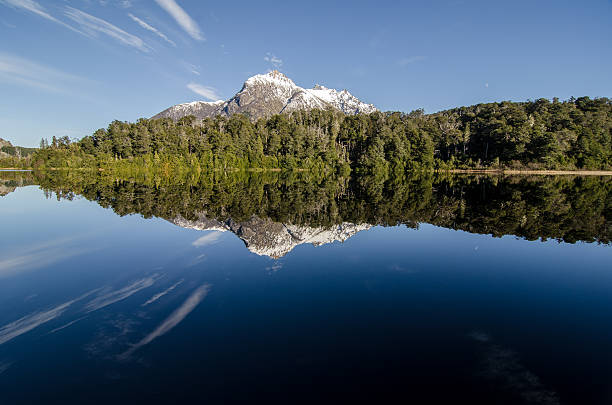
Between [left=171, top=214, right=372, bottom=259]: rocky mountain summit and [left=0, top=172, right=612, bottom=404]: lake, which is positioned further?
[left=171, top=214, right=372, bottom=259]: rocky mountain summit

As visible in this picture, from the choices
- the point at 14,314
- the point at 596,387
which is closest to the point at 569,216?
the point at 596,387

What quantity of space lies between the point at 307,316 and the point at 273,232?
835 centimetres

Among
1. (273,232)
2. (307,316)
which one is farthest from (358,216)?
(307,316)

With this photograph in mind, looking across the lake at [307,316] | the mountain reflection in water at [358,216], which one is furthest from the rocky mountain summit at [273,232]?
the lake at [307,316]

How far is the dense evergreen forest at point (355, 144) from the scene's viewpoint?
285 ft

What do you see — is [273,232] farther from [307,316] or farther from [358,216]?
[307,316]

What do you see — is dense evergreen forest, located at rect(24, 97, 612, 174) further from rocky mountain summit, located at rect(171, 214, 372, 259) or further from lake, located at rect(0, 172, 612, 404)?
lake, located at rect(0, 172, 612, 404)

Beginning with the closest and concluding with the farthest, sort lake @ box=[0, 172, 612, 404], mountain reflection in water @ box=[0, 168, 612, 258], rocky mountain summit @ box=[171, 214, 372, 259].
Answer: lake @ box=[0, 172, 612, 404]
rocky mountain summit @ box=[171, 214, 372, 259]
mountain reflection in water @ box=[0, 168, 612, 258]

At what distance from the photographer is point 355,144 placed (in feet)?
345

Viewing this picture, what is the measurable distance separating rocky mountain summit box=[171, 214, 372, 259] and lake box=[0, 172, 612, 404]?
0.48 feet

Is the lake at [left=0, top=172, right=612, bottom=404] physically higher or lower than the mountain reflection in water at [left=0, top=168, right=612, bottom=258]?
lower

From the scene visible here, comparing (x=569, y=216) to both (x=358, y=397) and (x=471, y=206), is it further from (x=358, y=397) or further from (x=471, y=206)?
(x=358, y=397)

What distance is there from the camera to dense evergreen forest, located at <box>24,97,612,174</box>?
86.8 meters

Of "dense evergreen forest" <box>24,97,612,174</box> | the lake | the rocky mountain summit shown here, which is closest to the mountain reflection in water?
the rocky mountain summit
